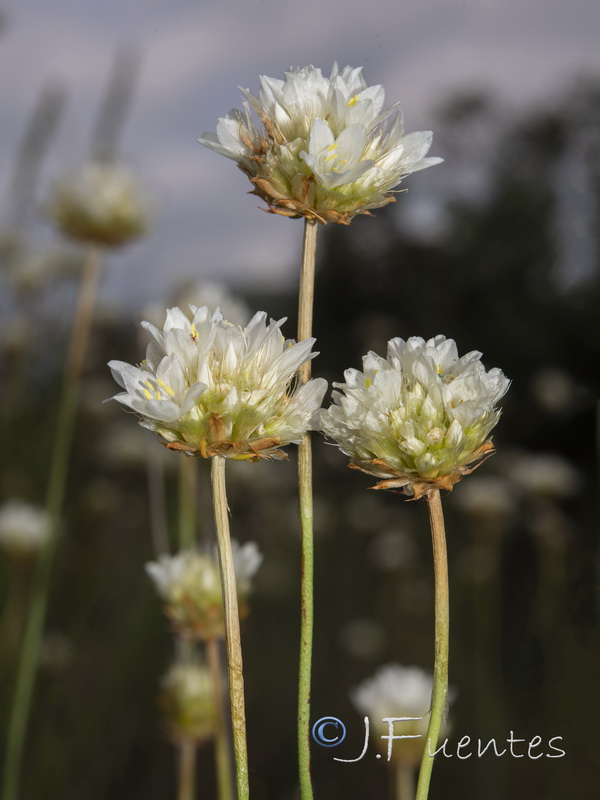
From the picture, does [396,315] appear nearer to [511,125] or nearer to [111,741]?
[511,125]

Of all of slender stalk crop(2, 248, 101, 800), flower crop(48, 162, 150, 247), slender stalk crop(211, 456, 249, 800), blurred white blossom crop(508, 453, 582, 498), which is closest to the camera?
slender stalk crop(211, 456, 249, 800)

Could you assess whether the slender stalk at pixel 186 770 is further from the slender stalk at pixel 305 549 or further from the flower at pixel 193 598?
the slender stalk at pixel 305 549

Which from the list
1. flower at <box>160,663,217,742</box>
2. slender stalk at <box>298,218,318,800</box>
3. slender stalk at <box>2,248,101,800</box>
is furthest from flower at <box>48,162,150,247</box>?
slender stalk at <box>298,218,318,800</box>

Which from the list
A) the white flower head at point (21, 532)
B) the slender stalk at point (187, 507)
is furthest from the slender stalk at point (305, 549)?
the white flower head at point (21, 532)

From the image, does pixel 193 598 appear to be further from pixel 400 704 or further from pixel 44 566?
pixel 44 566

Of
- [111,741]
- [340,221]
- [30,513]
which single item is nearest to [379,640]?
[111,741]

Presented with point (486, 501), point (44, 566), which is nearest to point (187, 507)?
point (44, 566)

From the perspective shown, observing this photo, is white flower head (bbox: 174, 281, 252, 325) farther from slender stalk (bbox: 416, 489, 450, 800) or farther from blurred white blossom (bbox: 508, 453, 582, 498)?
blurred white blossom (bbox: 508, 453, 582, 498)
